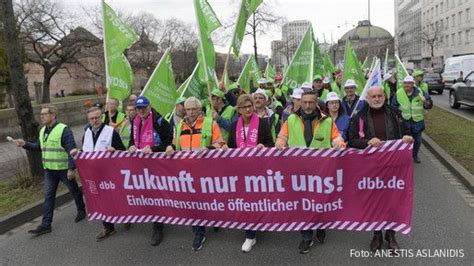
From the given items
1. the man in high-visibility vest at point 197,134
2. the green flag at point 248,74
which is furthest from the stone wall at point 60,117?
the man in high-visibility vest at point 197,134

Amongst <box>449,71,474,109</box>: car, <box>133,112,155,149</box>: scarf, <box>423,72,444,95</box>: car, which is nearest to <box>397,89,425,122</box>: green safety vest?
<box>133,112,155,149</box>: scarf

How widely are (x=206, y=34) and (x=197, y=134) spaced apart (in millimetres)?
1728

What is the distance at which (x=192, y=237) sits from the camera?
5098 mm

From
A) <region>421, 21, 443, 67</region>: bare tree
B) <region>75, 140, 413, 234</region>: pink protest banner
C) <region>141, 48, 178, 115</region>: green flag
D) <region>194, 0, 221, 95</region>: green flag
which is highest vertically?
<region>421, 21, 443, 67</region>: bare tree

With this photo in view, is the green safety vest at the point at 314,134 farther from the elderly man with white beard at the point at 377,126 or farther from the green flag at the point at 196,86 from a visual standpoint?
the green flag at the point at 196,86

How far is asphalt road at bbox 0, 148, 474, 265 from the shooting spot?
4.36m

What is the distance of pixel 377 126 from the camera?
4488 mm

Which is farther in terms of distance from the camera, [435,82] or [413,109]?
[435,82]

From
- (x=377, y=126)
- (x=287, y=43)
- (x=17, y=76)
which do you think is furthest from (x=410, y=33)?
(x=377, y=126)

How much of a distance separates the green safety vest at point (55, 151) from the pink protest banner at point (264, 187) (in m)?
0.54

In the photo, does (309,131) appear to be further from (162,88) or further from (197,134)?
(162,88)

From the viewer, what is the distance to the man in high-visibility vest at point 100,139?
5215 mm

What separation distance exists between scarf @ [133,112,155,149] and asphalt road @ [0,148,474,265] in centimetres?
113

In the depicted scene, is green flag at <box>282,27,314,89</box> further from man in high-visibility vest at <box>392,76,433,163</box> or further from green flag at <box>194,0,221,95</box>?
green flag at <box>194,0,221,95</box>
